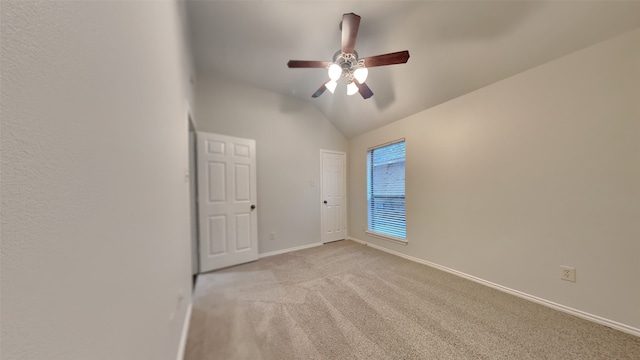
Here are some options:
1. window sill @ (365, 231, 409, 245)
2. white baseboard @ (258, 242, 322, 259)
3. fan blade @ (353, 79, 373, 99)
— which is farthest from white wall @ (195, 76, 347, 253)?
fan blade @ (353, 79, 373, 99)

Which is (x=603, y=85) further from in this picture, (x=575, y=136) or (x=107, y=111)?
(x=107, y=111)

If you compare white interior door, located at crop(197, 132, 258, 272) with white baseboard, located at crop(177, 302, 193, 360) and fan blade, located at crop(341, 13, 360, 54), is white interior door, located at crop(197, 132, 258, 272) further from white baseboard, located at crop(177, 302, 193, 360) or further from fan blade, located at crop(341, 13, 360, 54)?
fan blade, located at crop(341, 13, 360, 54)

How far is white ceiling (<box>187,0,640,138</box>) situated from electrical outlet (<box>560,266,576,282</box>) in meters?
1.87

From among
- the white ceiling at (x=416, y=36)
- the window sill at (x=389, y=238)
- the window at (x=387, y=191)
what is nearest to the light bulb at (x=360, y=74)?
the white ceiling at (x=416, y=36)

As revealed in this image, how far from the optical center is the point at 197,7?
1.83m

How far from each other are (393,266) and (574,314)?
1540 millimetres

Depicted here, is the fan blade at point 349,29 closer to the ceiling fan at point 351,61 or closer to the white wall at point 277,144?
the ceiling fan at point 351,61

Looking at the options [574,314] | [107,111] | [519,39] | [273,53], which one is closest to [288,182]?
[273,53]

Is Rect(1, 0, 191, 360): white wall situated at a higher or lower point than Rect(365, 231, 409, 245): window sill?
higher

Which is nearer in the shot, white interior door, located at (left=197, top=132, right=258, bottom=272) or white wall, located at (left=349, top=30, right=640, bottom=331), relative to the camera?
white wall, located at (left=349, top=30, right=640, bottom=331)

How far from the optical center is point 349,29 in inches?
63.6

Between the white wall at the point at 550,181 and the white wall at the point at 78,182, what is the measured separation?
2932mm

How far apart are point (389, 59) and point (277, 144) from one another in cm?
216

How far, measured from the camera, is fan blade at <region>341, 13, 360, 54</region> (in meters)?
1.53
